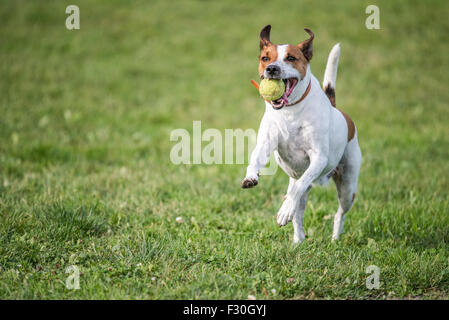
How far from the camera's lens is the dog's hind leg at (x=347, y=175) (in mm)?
4711

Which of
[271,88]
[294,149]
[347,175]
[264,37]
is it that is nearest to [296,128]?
[294,149]

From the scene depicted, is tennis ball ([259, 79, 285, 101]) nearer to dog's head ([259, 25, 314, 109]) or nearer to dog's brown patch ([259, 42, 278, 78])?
dog's head ([259, 25, 314, 109])

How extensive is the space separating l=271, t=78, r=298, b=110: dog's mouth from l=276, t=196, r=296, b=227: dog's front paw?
31.9 inches

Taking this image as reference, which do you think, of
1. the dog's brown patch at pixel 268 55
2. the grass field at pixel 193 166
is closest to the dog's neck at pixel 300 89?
the dog's brown patch at pixel 268 55

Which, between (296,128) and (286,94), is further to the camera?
(296,128)

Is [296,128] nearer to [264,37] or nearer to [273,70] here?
[273,70]

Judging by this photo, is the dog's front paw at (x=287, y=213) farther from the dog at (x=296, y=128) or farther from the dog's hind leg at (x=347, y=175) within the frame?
the dog's hind leg at (x=347, y=175)

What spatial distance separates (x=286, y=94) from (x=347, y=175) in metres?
1.34

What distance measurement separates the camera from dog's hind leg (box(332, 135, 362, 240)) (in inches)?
185

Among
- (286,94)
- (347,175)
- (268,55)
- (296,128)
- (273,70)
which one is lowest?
(347,175)

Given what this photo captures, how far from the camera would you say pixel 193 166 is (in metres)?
7.55

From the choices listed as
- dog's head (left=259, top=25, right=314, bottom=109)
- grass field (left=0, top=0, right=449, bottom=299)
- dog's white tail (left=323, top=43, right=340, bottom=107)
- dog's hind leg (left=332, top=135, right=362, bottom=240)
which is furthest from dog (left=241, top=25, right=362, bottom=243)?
grass field (left=0, top=0, right=449, bottom=299)

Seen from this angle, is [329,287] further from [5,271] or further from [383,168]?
[383,168]
